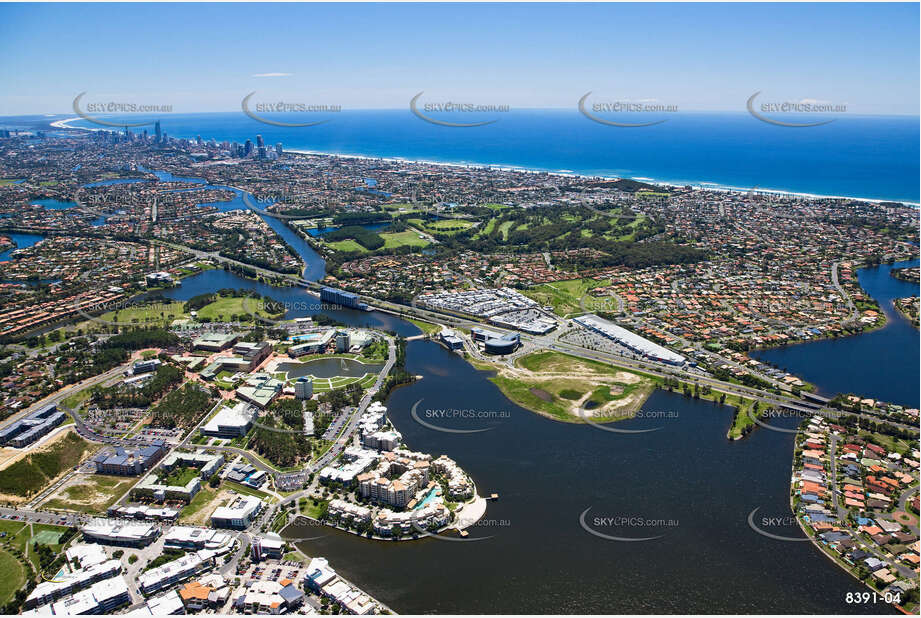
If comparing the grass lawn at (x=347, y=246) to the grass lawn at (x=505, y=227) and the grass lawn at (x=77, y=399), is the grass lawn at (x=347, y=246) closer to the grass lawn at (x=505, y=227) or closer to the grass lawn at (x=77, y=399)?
the grass lawn at (x=505, y=227)

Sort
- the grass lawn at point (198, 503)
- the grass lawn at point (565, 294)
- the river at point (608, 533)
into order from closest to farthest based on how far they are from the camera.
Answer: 1. the river at point (608, 533)
2. the grass lawn at point (198, 503)
3. the grass lawn at point (565, 294)

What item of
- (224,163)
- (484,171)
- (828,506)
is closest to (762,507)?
(828,506)

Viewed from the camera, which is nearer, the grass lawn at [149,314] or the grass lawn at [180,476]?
the grass lawn at [180,476]

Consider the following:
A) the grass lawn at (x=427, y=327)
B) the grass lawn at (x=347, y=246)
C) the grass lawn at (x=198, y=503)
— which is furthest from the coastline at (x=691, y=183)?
the grass lawn at (x=198, y=503)

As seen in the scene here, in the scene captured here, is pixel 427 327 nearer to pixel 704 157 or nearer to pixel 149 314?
pixel 149 314

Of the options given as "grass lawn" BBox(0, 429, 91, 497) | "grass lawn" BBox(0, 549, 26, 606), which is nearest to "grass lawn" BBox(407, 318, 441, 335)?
"grass lawn" BBox(0, 429, 91, 497)

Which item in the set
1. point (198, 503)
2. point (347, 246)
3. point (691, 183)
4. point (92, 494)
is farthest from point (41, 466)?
point (691, 183)
